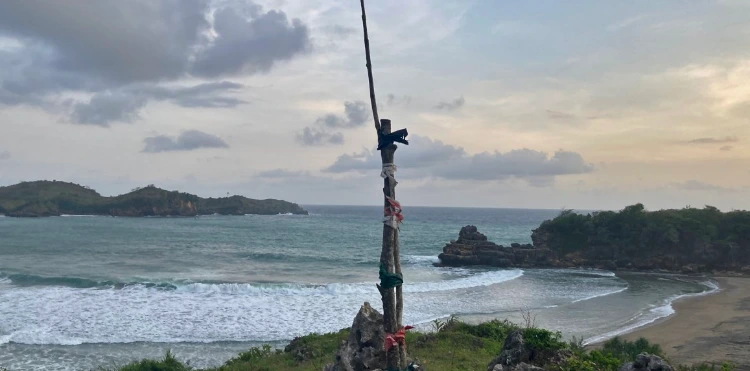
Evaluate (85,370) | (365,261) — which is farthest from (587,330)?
(365,261)

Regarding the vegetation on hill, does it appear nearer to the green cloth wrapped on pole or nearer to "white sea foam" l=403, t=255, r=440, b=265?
"white sea foam" l=403, t=255, r=440, b=265

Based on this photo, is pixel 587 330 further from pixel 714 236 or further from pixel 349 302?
pixel 714 236

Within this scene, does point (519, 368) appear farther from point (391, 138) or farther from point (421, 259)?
point (421, 259)

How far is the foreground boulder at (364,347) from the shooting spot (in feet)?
20.4

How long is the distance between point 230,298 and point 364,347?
19.4 meters

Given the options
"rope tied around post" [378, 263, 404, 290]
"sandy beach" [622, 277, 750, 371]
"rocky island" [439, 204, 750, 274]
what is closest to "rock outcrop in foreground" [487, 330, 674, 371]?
"rope tied around post" [378, 263, 404, 290]

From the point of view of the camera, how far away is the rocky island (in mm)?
39031

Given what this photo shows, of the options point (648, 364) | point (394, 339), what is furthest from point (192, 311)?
point (648, 364)

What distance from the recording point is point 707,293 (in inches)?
1124

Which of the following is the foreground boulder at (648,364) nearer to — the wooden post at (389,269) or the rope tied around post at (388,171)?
the wooden post at (389,269)

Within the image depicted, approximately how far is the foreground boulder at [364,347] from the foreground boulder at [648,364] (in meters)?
2.63

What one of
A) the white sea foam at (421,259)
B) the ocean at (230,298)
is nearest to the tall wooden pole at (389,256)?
the ocean at (230,298)

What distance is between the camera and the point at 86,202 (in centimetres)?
10919

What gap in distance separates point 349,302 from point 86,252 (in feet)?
87.5
